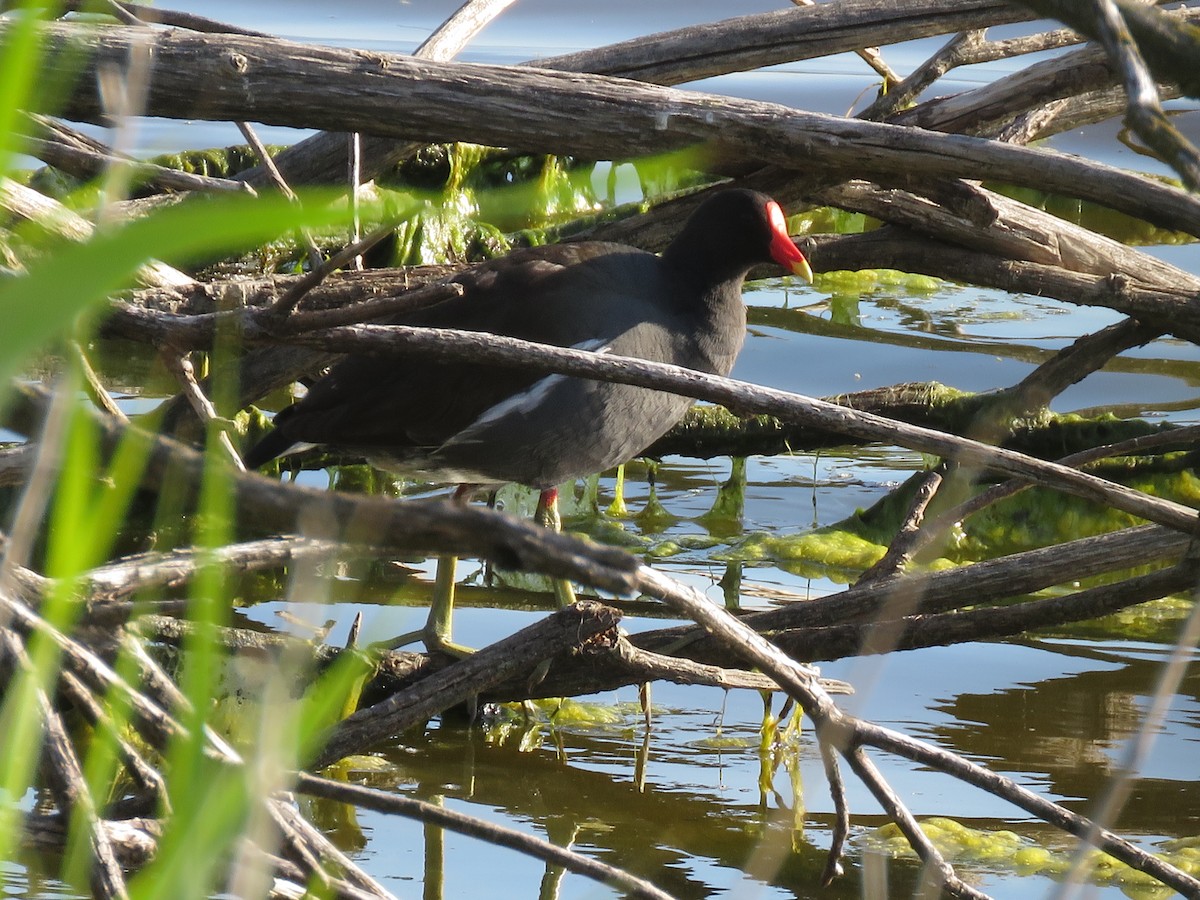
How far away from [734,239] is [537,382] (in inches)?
25.0

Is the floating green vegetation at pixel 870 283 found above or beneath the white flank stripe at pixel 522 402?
above

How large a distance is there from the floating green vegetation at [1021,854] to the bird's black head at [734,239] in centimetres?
146

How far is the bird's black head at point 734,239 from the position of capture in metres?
3.52

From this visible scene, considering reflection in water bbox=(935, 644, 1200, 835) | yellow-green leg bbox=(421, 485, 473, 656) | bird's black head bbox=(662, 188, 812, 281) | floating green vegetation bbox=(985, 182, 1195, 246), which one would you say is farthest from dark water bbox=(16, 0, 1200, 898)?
floating green vegetation bbox=(985, 182, 1195, 246)

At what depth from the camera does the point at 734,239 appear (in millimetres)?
3605

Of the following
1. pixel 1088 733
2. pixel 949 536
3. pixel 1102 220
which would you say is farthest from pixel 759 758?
pixel 1102 220

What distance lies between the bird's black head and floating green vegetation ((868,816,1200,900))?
4.79ft

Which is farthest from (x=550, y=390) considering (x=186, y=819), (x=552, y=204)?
(x=186, y=819)

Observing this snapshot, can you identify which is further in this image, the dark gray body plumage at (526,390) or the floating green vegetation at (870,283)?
the floating green vegetation at (870,283)

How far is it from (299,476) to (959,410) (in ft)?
6.74

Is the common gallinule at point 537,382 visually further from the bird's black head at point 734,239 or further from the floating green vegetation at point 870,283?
the floating green vegetation at point 870,283

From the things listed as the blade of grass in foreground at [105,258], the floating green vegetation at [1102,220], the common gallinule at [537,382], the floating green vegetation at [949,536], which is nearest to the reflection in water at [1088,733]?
the floating green vegetation at [949,536]

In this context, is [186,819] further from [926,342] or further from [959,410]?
[926,342]

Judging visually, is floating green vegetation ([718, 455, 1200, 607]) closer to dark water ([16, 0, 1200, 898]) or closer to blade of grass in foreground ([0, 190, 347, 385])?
dark water ([16, 0, 1200, 898])
